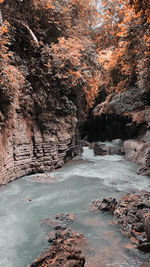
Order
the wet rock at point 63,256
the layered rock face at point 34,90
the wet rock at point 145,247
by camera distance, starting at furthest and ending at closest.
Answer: the layered rock face at point 34,90 < the wet rock at point 145,247 < the wet rock at point 63,256

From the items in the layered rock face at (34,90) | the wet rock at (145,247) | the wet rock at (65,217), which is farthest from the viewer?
the layered rock face at (34,90)

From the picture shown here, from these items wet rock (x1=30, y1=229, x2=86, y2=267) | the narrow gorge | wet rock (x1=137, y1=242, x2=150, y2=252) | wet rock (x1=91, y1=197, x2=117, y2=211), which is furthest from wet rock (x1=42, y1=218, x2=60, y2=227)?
wet rock (x1=137, y1=242, x2=150, y2=252)

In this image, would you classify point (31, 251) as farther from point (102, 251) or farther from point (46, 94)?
point (46, 94)

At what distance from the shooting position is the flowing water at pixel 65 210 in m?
2.54

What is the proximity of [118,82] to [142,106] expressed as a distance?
4.14 metres

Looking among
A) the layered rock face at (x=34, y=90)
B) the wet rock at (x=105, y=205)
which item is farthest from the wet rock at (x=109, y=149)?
the wet rock at (x=105, y=205)

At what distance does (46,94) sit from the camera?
7.79 m

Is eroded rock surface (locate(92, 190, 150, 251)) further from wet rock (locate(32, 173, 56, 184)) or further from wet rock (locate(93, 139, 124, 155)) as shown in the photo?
wet rock (locate(93, 139, 124, 155))

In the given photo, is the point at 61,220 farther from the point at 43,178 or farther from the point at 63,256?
the point at 43,178

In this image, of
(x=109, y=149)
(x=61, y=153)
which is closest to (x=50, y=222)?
(x=61, y=153)

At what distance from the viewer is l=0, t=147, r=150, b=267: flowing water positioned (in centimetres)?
254

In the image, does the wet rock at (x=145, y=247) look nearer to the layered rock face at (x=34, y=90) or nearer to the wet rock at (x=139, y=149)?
the layered rock face at (x=34, y=90)

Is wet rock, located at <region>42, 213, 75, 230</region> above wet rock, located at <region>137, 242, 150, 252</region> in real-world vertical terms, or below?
below

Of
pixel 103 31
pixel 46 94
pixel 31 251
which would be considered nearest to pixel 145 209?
pixel 31 251
